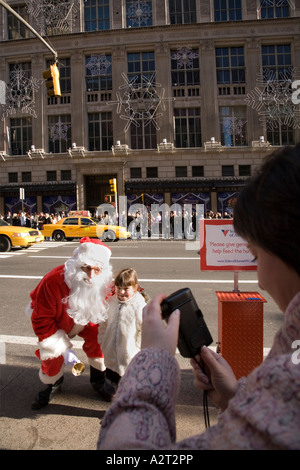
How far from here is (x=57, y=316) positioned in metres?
3.25

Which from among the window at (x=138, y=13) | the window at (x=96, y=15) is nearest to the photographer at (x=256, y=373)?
the window at (x=138, y=13)

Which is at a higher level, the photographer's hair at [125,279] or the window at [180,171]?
the window at [180,171]

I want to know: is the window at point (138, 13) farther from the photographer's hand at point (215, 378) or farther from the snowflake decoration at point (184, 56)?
the photographer's hand at point (215, 378)

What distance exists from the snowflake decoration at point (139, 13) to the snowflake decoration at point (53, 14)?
485 centimetres

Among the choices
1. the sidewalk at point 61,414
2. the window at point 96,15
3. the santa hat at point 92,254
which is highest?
the window at point 96,15

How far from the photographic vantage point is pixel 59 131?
1166 inches

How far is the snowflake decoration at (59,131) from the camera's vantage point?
97.0ft

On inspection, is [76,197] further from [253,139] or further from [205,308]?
[205,308]

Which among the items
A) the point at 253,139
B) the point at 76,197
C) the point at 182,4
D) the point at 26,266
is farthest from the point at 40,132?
the point at 26,266

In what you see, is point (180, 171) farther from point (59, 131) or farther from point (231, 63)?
point (59, 131)

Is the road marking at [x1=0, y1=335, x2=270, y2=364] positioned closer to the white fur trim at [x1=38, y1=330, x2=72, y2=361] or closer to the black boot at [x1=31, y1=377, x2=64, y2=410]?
the black boot at [x1=31, y1=377, x2=64, y2=410]

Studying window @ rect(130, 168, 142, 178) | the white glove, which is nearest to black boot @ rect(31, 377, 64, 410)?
the white glove

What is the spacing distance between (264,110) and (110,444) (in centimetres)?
3117

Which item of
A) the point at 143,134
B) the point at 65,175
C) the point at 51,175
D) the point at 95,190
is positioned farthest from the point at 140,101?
the point at 51,175
